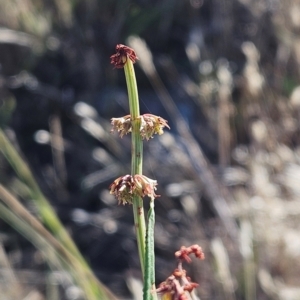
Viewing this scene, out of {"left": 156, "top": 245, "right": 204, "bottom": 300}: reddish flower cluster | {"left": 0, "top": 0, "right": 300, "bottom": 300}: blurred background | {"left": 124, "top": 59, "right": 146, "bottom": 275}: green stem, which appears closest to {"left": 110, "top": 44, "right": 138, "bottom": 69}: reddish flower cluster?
{"left": 124, "top": 59, "right": 146, "bottom": 275}: green stem

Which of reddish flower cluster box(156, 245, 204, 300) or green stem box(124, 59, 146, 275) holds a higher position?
green stem box(124, 59, 146, 275)

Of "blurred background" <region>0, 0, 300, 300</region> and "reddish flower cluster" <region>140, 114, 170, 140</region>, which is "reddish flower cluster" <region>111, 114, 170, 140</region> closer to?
"reddish flower cluster" <region>140, 114, 170, 140</region>

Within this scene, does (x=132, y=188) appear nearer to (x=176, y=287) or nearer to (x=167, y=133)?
(x=176, y=287)

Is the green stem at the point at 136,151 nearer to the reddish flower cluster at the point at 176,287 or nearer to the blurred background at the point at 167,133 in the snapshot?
the reddish flower cluster at the point at 176,287

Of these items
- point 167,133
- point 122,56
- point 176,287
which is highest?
point 167,133

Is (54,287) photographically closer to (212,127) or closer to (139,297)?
(139,297)

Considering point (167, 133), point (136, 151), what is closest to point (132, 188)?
point (136, 151)

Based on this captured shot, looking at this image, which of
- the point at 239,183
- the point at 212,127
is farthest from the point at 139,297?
the point at 212,127
